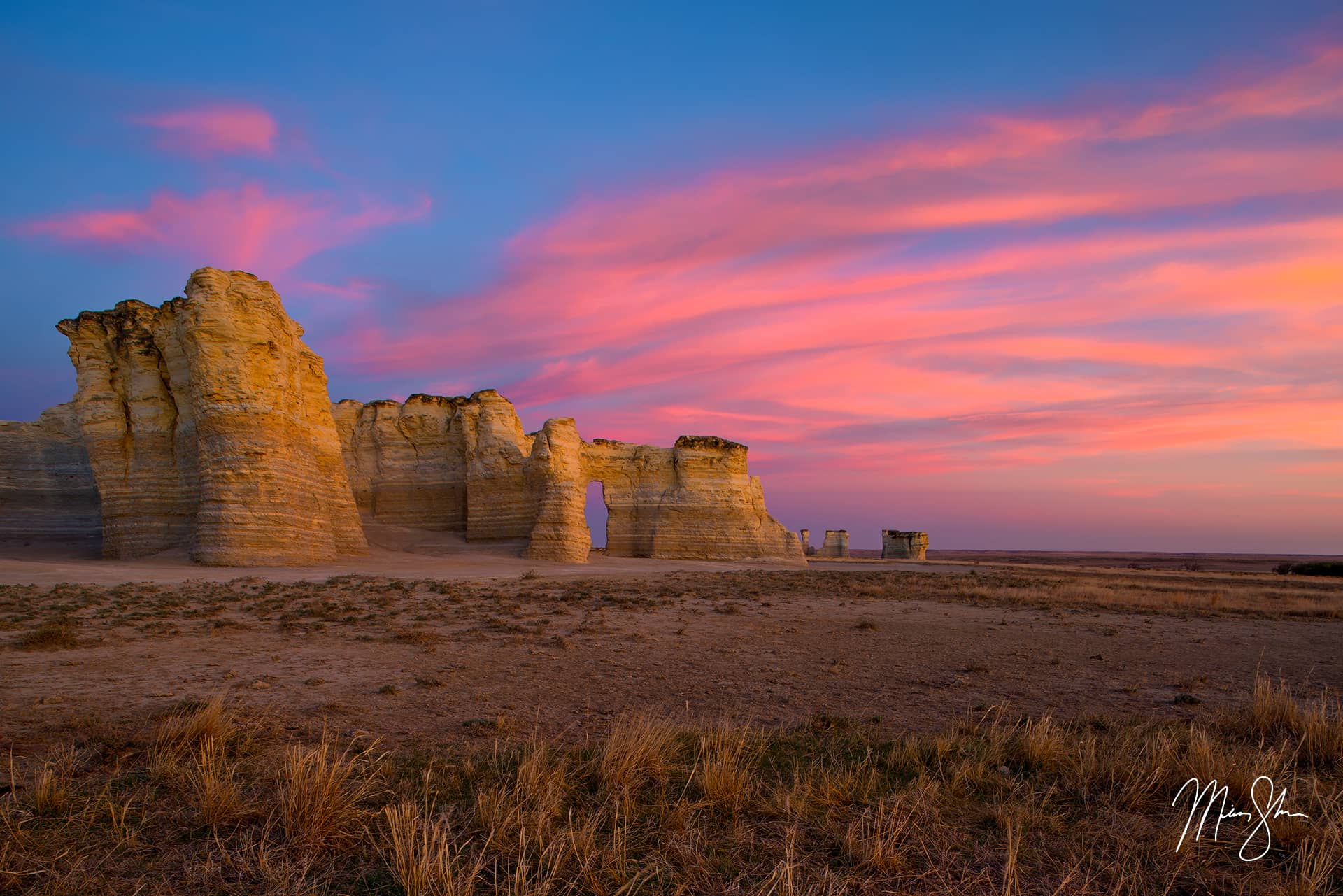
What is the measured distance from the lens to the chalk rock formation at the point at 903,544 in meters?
66.6

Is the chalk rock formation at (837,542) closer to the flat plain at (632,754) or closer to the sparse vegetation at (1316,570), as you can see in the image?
the sparse vegetation at (1316,570)

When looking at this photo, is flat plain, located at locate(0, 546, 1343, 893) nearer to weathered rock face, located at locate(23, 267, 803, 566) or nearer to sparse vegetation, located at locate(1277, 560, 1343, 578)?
weathered rock face, located at locate(23, 267, 803, 566)

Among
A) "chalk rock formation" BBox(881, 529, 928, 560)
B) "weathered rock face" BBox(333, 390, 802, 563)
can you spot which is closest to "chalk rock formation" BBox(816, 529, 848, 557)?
"chalk rock formation" BBox(881, 529, 928, 560)

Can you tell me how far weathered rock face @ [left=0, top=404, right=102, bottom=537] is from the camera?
32938 mm

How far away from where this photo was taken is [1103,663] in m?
10.7

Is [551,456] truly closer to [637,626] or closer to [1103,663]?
[637,626]

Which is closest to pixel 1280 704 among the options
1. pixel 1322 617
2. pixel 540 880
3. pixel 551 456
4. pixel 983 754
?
pixel 983 754

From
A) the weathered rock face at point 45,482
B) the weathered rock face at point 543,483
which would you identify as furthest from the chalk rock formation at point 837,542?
the weathered rock face at point 45,482

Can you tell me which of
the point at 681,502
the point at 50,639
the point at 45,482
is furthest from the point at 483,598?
the point at 45,482

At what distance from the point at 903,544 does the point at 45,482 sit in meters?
62.2

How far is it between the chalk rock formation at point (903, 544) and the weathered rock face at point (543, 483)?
2329 cm

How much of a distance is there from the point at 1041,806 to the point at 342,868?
159 inches

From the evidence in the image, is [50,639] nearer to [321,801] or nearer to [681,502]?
[321,801]
